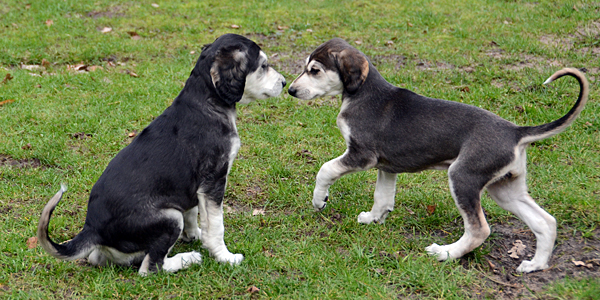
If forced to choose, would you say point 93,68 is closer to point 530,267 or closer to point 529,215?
point 529,215

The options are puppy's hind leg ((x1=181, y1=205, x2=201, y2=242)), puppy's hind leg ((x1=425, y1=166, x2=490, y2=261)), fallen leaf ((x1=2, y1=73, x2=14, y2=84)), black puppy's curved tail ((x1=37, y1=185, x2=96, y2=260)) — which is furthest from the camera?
fallen leaf ((x1=2, y1=73, x2=14, y2=84))

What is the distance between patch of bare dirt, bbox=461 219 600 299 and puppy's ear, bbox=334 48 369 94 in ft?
6.07

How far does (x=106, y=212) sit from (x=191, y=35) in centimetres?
763

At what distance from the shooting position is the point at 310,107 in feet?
25.5

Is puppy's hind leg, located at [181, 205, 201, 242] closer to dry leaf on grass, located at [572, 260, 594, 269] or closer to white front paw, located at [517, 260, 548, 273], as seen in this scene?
white front paw, located at [517, 260, 548, 273]

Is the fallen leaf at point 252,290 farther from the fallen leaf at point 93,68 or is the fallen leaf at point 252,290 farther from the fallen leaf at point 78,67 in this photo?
the fallen leaf at point 78,67

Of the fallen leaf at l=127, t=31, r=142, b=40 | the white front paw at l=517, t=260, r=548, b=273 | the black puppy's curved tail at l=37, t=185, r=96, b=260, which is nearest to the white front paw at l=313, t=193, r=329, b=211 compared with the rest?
the white front paw at l=517, t=260, r=548, b=273

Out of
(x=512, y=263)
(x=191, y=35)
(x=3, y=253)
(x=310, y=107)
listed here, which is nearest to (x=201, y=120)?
(x=3, y=253)

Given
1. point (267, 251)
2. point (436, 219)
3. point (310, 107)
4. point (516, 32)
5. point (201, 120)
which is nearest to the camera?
point (201, 120)

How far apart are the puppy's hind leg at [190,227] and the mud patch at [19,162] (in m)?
2.49

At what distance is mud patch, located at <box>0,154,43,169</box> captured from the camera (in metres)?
6.07

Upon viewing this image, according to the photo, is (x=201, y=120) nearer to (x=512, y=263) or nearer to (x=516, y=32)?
(x=512, y=263)

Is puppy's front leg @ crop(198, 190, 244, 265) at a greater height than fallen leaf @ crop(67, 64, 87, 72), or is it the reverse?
puppy's front leg @ crop(198, 190, 244, 265)

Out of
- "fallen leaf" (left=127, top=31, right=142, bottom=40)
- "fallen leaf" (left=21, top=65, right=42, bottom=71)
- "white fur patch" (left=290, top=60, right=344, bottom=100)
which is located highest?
"white fur patch" (left=290, top=60, right=344, bottom=100)
